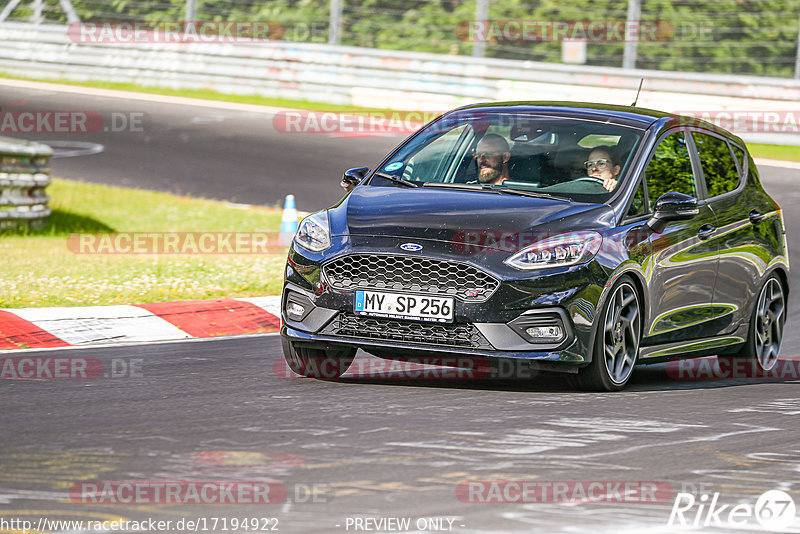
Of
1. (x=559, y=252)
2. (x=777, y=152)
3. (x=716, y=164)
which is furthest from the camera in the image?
(x=777, y=152)

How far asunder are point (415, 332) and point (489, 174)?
4.77 ft

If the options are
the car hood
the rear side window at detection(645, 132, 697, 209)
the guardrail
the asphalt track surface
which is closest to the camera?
the asphalt track surface

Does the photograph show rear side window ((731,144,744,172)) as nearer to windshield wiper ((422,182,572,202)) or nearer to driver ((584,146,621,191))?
driver ((584,146,621,191))

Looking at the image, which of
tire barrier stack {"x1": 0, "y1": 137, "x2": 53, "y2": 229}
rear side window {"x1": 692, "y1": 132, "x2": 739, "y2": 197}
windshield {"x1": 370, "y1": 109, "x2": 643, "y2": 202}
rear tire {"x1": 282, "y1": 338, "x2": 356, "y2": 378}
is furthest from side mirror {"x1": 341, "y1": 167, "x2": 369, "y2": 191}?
tire barrier stack {"x1": 0, "y1": 137, "x2": 53, "y2": 229}

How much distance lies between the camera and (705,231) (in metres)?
8.91

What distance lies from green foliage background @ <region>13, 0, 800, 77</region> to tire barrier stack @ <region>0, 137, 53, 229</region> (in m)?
11.2

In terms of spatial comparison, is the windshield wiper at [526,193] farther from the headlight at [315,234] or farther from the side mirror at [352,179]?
the headlight at [315,234]

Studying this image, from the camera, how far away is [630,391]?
8.27m

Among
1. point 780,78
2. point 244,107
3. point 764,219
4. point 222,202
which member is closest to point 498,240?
point 764,219

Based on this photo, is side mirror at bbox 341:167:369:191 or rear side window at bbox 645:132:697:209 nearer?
rear side window at bbox 645:132:697:209

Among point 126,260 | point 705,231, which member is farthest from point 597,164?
point 126,260

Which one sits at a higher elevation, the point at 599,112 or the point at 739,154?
the point at 599,112

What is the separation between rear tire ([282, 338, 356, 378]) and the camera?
26.7ft

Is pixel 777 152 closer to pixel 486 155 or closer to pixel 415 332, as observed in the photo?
pixel 486 155
